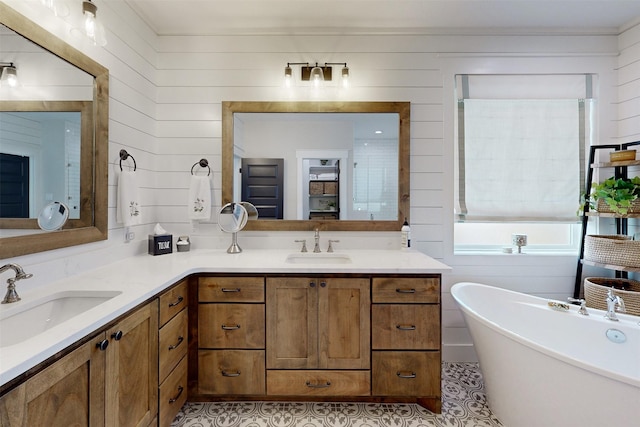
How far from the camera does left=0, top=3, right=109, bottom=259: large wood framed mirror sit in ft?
4.07

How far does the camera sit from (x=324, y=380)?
1.79 meters

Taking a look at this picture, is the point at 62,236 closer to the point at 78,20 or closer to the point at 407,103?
the point at 78,20

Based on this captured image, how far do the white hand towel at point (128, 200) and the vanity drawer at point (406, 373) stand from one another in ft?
5.90

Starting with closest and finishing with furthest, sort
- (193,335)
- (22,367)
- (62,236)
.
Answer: (22,367) → (62,236) → (193,335)

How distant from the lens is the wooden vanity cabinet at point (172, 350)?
1.50 metres

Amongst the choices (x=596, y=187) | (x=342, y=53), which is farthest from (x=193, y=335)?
(x=596, y=187)

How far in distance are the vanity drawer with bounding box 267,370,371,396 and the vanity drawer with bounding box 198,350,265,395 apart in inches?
3.3

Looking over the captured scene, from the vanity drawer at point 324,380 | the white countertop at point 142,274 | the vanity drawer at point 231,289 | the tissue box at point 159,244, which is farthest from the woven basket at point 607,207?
the tissue box at point 159,244

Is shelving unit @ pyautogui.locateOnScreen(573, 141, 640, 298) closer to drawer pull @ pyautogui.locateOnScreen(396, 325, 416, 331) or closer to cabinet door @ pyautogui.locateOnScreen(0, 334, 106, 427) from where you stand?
drawer pull @ pyautogui.locateOnScreen(396, 325, 416, 331)

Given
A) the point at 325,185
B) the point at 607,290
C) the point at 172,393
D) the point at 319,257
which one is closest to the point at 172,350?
the point at 172,393

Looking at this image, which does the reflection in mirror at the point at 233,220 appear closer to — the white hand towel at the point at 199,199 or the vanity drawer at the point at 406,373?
the white hand towel at the point at 199,199

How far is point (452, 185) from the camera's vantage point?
2410 mm

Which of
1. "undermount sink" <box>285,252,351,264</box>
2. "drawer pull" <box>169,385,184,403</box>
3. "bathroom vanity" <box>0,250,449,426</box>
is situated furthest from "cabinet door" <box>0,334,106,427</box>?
"undermount sink" <box>285,252,351,264</box>

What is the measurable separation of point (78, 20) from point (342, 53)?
172cm
